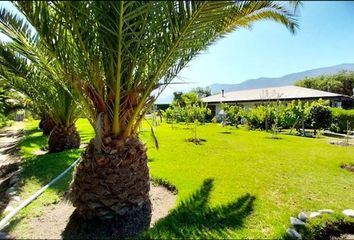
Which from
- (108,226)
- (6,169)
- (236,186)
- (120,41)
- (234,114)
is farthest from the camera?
(234,114)

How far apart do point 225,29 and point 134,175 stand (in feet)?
10.6

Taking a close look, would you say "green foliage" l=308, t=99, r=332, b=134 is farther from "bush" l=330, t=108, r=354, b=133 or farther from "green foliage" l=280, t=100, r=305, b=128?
"bush" l=330, t=108, r=354, b=133

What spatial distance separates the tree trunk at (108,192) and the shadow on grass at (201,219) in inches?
15.6

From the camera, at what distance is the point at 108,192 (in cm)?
507

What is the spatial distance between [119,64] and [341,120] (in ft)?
78.7

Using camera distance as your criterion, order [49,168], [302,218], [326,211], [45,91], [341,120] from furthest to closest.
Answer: [341,120]
[45,91]
[49,168]
[326,211]
[302,218]

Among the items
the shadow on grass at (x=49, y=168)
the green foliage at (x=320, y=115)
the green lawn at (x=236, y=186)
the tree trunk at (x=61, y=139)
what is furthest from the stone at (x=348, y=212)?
the green foliage at (x=320, y=115)

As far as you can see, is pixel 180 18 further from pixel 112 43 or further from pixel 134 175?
pixel 134 175

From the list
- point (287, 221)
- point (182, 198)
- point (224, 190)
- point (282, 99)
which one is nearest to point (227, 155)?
point (224, 190)

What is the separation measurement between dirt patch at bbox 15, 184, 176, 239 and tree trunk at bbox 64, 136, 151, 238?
A: 0.62 ft

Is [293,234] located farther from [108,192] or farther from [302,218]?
[108,192]

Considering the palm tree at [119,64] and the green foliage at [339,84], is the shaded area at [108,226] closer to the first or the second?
the palm tree at [119,64]

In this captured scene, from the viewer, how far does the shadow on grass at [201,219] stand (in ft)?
15.6

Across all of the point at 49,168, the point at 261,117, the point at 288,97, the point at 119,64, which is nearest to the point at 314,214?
the point at 119,64
